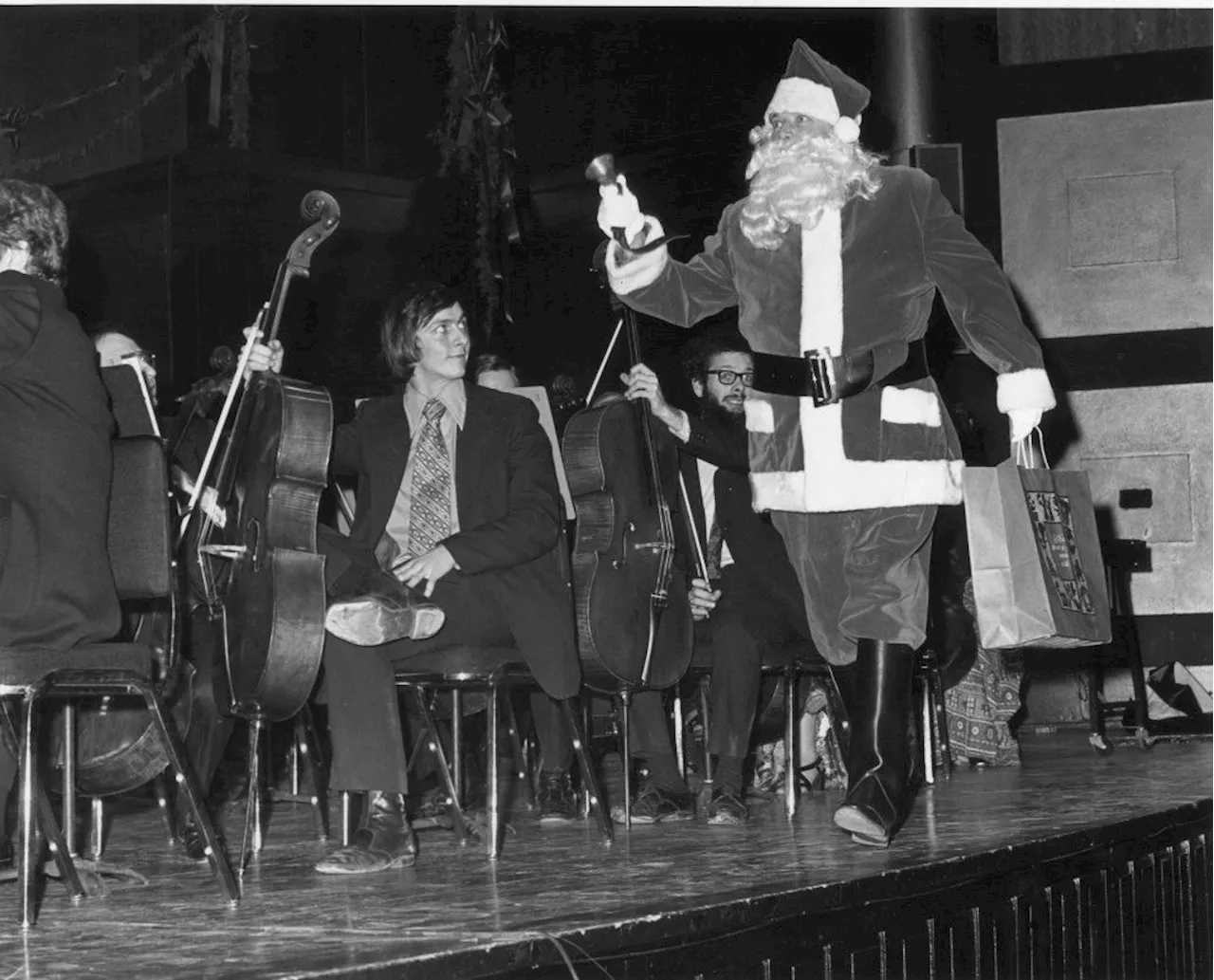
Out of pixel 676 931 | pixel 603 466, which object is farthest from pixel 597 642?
pixel 676 931

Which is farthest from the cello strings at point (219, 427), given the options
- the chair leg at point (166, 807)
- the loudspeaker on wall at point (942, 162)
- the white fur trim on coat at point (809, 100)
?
the loudspeaker on wall at point (942, 162)

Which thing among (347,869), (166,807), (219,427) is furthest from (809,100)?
(166,807)

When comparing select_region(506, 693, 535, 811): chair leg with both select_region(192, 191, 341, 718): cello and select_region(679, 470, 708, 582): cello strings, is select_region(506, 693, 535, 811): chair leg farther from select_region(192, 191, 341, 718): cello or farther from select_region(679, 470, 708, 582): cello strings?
select_region(192, 191, 341, 718): cello

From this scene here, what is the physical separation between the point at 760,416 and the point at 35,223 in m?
1.42

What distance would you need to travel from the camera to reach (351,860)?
124 inches

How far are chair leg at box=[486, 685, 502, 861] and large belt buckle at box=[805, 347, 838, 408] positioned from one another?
2.81ft

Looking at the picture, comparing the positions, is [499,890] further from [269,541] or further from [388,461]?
[388,461]

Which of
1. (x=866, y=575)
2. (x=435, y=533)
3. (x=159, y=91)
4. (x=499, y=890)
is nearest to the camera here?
(x=499, y=890)

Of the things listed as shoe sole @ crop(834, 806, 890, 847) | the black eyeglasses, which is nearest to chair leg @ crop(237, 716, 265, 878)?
→ shoe sole @ crop(834, 806, 890, 847)

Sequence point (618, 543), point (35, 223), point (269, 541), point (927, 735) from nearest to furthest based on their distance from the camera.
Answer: point (35, 223)
point (269, 541)
point (618, 543)
point (927, 735)

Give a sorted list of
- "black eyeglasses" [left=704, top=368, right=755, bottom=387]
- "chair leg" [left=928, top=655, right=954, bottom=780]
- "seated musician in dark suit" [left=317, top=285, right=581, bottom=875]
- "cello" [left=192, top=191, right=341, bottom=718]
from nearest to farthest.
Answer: "cello" [left=192, top=191, right=341, bottom=718]
"seated musician in dark suit" [left=317, top=285, right=581, bottom=875]
"black eyeglasses" [left=704, top=368, right=755, bottom=387]
"chair leg" [left=928, top=655, right=954, bottom=780]

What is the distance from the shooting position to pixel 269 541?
3.10 metres

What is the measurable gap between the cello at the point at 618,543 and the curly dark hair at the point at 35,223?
3.77 feet

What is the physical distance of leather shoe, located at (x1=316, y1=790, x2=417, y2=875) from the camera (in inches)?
124
